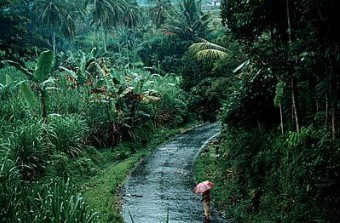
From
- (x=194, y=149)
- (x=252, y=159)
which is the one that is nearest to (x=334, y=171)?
(x=252, y=159)

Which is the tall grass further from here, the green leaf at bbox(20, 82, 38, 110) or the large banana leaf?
the large banana leaf

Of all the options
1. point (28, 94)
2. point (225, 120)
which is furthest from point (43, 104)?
point (225, 120)

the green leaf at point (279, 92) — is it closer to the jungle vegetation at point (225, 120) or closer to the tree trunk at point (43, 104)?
the jungle vegetation at point (225, 120)

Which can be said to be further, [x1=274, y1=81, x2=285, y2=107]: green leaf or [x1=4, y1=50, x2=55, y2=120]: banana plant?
[x1=4, y1=50, x2=55, y2=120]: banana plant

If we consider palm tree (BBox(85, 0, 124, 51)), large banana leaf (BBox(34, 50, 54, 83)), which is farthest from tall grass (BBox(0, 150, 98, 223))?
palm tree (BBox(85, 0, 124, 51))

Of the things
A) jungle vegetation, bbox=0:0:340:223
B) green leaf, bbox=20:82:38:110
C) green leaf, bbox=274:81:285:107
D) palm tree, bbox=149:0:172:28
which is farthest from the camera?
palm tree, bbox=149:0:172:28

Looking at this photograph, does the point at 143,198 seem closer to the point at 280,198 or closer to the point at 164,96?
the point at 280,198

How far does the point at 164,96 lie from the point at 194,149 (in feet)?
20.5

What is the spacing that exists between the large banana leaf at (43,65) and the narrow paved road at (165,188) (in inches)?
162

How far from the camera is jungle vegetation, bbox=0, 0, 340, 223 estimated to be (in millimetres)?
6406

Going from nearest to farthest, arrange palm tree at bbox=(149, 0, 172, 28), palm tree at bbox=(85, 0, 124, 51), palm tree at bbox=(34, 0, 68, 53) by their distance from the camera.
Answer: palm tree at bbox=(34, 0, 68, 53) → palm tree at bbox=(85, 0, 124, 51) → palm tree at bbox=(149, 0, 172, 28)

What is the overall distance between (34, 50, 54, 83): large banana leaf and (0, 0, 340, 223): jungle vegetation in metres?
0.03

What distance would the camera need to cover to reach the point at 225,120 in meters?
11.1

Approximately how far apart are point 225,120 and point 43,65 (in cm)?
586
